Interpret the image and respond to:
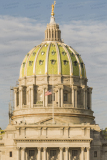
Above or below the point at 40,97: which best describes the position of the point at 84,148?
below

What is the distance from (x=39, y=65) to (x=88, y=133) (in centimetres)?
3265

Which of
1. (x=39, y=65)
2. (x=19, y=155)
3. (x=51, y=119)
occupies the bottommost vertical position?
(x=19, y=155)

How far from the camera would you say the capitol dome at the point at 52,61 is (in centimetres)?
19238

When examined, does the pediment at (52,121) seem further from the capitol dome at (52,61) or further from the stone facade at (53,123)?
the capitol dome at (52,61)

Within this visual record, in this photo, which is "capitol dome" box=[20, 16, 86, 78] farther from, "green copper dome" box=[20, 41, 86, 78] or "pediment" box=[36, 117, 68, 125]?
"pediment" box=[36, 117, 68, 125]

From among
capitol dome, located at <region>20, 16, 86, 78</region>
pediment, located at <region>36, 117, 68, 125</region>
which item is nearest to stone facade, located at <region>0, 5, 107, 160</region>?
pediment, located at <region>36, 117, 68, 125</region>

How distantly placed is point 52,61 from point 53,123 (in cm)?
2559

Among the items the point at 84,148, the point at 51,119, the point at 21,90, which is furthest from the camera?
the point at 21,90

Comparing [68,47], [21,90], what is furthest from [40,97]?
[68,47]

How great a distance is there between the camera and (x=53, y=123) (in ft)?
569

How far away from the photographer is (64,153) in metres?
169

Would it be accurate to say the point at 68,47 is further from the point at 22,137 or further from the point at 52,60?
the point at 22,137

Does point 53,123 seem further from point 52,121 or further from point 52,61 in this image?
point 52,61

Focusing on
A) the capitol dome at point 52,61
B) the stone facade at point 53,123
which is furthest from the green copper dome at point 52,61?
the stone facade at point 53,123
